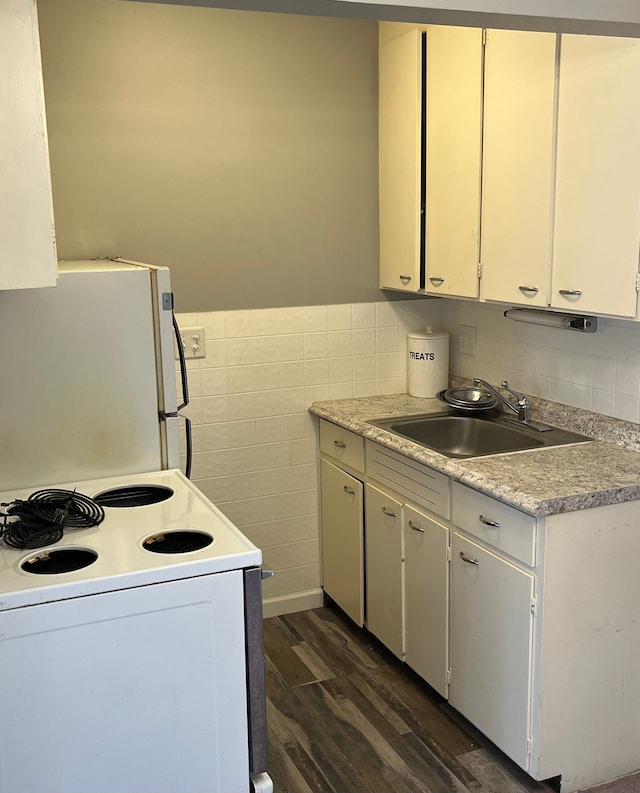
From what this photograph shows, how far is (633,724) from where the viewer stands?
2.46m

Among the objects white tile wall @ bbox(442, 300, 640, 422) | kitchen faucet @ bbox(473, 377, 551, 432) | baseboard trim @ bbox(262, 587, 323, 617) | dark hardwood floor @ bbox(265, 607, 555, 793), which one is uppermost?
white tile wall @ bbox(442, 300, 640, 422)

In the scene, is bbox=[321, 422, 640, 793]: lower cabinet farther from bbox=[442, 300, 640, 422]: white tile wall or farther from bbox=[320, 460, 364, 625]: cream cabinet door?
bbox=[442, 300, 640, 422]: white tile wall

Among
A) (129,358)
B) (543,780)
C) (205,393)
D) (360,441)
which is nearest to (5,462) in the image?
(129,358)

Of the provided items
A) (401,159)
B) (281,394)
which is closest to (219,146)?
(401,159)

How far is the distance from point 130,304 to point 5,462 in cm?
57

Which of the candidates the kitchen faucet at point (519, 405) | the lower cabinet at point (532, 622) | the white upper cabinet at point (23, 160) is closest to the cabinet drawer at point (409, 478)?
the lower cabinet at point (532, 622)

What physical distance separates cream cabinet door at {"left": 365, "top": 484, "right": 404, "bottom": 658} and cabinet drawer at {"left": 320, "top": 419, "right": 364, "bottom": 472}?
0.13 m

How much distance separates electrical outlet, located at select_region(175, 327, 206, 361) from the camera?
3248mm

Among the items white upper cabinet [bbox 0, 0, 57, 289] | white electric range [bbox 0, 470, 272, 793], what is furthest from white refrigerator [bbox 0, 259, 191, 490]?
white upper cabinet [bbox 0, 0, 57, 289]

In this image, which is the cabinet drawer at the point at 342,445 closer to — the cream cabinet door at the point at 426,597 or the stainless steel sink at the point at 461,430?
the stainless steel sink at the point at 461,430

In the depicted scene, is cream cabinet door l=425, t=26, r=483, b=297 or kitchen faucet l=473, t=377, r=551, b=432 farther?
kitchen faucet l=473, t=377, r=551, b=432

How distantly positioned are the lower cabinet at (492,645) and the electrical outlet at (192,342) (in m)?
1.27

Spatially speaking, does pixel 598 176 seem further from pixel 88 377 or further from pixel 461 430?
pixel 88 377

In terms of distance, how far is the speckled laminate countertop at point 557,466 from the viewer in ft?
7.36
